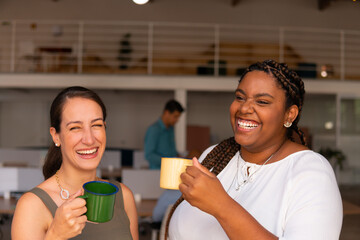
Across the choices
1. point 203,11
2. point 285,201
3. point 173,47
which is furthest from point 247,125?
point 203,11

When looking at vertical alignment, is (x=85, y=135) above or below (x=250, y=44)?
below

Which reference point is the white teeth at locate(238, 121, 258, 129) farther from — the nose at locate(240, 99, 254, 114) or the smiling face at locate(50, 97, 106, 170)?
the smiling face at locate(50, 97, 106, 170)

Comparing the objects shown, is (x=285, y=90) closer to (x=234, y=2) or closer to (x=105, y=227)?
(x=105, y=227)

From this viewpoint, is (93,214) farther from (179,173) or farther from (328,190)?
(328,190)

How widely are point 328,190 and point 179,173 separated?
0.39 m

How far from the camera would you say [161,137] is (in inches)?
161

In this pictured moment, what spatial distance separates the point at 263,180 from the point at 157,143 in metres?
2.87

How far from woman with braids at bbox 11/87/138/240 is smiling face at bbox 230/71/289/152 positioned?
1.53 ft

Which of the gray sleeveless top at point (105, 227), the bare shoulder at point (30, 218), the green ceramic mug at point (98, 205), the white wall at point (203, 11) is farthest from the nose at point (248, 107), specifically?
the white wall at point (203, 11)

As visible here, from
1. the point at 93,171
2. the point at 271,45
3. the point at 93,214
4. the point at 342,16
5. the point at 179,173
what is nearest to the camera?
the point at 93,214

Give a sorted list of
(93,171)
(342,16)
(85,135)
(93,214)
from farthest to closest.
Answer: (342,16)
(93,171)
(85,135)
(93,214)

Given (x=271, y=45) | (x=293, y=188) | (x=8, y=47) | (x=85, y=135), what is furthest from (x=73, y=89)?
(x=8, y=47)

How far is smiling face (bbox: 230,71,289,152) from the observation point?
117 centimetres

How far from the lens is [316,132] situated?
33.2ft
